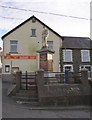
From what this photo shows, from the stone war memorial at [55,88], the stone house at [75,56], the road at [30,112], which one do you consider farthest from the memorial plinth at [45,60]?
the stone house at [75,56]

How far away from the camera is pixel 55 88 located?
15680 mm

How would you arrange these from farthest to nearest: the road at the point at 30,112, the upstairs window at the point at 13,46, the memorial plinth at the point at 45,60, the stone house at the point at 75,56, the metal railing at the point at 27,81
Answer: the stone house at the point at 75,56
the upstairs window at the point at 13,46
the memorial plinth at the point at 45,60
the metal railing at the point at 27,81
the road at the point at 30,112

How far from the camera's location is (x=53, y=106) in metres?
15.0

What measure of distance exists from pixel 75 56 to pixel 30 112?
24.1 meters

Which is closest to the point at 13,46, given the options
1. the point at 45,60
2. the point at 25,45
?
the point at 25,45

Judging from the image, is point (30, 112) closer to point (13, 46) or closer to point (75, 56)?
point (13, 46)

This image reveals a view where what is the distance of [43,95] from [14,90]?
282 cm

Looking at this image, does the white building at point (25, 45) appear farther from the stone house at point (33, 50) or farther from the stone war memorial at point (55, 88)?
the stone war memorial at point (55, 88)

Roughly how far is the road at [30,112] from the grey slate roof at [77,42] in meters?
22.0

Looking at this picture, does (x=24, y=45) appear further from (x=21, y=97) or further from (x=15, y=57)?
(x=21, y=97)

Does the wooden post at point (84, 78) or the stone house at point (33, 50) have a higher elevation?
the stone house at point (33, 50)

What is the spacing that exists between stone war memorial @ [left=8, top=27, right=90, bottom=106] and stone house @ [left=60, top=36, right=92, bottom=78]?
17.5 metres

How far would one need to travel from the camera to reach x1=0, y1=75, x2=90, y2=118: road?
38.5ft

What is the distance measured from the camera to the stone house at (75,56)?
35469 millimetres
